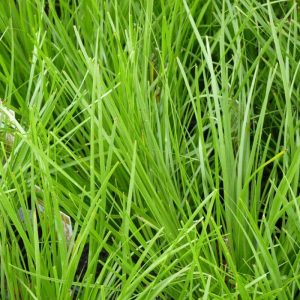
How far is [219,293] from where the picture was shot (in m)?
0.82

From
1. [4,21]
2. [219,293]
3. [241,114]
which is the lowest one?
[219,293]

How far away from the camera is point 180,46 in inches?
42.9

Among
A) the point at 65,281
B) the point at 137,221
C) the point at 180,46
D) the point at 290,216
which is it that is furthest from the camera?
the point at 180,46

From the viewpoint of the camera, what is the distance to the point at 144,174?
84cm

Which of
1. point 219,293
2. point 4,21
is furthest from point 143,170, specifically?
point 4,21

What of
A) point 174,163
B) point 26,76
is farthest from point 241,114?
point 26,76

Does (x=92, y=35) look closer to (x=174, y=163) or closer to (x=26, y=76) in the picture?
(x=26, y=76)

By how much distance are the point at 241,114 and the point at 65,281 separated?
0.38 metres

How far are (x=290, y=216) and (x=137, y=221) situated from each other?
0.20 m

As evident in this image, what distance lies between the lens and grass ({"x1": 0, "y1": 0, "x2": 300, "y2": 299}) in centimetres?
77

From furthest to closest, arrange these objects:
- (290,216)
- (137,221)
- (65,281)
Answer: (137,221), (290,216), (65,281)

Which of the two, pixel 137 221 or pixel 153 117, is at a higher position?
pixel 153 117

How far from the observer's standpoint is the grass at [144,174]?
2.52 ft

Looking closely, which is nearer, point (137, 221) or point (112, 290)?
point (112, 290)
